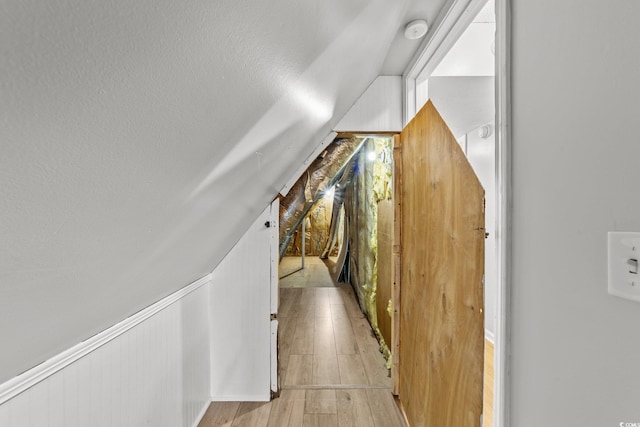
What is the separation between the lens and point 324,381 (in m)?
2.17

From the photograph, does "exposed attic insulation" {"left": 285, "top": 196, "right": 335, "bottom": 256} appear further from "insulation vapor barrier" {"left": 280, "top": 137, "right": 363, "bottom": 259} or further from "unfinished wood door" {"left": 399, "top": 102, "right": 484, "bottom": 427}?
"unfinished wood door" {"left": 399, "top": 102, "right": 484, "bottom": 427}

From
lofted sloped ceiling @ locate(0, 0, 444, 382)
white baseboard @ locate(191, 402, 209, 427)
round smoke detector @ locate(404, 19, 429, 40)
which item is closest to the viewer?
lofted sloped ceiling @ locate(0, 0, 444, 382)

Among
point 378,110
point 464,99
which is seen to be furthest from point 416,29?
point 464,99

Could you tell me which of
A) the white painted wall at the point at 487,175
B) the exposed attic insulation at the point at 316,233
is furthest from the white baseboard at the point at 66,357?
the exposed attic insulation at the point at 316,233

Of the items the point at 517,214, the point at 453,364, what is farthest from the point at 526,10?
the point at 453,364

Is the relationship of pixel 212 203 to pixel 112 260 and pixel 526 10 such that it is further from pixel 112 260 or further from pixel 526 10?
pixel 526 10

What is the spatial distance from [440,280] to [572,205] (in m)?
0.72

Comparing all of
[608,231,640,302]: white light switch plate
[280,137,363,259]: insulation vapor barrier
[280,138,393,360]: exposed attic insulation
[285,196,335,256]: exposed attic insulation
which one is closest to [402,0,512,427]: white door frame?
[608,231,640,302]: white light switch plate

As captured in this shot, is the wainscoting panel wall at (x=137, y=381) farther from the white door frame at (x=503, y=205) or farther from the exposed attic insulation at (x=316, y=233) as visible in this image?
the exposed attic insulation at (x=316, y=233)

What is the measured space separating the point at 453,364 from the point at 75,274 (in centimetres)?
125

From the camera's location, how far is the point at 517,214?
821mm

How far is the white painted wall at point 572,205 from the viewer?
1.77ft

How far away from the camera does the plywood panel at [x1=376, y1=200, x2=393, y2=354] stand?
250 cm

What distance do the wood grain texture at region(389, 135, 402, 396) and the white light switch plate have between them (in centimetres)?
141
